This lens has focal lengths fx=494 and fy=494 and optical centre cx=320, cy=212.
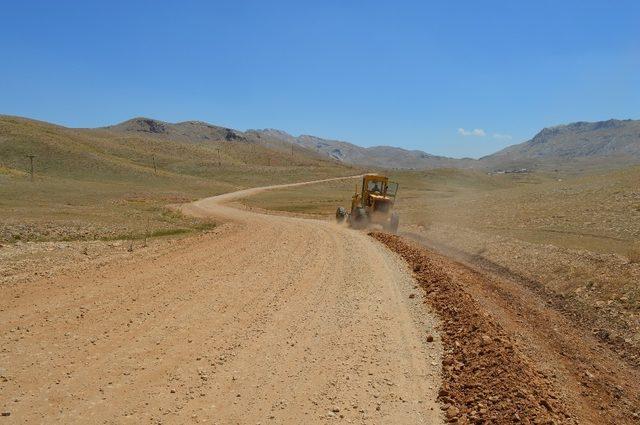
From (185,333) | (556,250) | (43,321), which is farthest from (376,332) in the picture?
(556,250)

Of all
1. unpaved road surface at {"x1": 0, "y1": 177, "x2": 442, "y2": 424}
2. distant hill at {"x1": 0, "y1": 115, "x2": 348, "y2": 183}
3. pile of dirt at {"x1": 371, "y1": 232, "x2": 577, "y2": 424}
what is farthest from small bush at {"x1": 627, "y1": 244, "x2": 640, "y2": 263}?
distant hill at {"x1": 0, "y1": 115, "x2": 348, "y2": 183}

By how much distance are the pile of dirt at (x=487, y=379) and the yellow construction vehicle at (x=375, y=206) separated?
1935 centimetres

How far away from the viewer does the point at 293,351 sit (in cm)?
962

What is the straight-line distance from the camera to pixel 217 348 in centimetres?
964

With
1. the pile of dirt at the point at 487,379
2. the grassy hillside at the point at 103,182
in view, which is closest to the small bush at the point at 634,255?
the pile of dirt at the point at 487,379

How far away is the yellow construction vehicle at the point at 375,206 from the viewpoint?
3166 cm

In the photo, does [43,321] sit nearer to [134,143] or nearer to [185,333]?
[185,333]

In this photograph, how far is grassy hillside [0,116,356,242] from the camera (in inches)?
1014

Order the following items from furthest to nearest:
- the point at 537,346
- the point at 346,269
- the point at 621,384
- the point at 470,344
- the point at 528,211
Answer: the point at 528,211 < the point at 346,269 < the point at 537,346 < the point at 470,344 < the point at 621,384

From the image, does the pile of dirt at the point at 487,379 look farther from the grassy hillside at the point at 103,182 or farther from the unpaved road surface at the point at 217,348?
the grassy hillside at the point at 103,182

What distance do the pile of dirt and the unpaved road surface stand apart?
35 centimetres

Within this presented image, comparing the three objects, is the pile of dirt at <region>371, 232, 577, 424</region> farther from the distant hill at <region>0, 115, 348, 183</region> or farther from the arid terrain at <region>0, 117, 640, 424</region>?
the distant hill at <region>0, 115, 348, 183</region>

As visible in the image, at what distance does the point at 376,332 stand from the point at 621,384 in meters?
4.67

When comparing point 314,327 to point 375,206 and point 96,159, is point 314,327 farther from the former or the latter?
point 96,159
